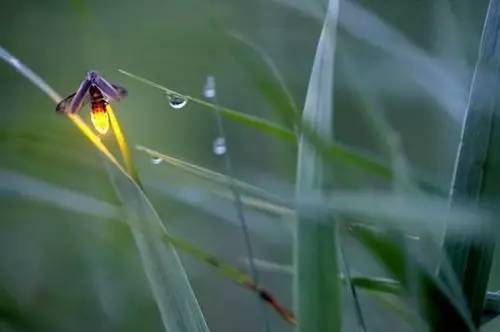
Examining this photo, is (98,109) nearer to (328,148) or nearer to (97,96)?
(97,96)

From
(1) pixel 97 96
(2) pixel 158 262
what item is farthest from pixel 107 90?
(2) pixel 158 262

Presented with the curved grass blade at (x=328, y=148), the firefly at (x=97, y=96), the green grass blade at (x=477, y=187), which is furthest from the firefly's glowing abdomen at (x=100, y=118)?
the green grass blade at (x=477, y=187)

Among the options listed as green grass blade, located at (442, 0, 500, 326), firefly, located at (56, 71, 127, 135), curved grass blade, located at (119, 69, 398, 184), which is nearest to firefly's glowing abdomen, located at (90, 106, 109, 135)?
firefly, located at (56, 71, 127, 135)

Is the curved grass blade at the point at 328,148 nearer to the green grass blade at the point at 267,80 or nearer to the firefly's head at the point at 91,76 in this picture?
the green grass blade at the point at 267,80

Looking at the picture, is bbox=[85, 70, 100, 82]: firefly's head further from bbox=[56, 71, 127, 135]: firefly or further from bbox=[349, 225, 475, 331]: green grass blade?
bbox=[349, 225, 475, 331]: green grass blade

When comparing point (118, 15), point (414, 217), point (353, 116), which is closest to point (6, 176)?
point (414, 217)

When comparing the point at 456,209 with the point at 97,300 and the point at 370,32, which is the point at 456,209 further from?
the point at 97,300
